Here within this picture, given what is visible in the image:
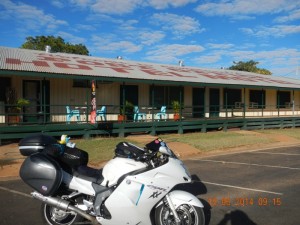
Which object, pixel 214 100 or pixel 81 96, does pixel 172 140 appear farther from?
pixel 214 100

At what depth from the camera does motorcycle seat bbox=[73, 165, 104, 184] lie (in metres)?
4.17

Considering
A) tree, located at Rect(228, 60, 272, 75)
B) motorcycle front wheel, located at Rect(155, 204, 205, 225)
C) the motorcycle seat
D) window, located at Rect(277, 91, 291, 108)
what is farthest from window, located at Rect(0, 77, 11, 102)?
tree, located at Rect(228, 60, 272, 75)

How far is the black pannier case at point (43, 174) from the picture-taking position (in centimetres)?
400

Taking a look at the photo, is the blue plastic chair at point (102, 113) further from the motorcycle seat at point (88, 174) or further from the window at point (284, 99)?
the window at point (284, 99)

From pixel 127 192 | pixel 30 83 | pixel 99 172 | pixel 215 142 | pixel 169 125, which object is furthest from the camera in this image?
pixel 169 125

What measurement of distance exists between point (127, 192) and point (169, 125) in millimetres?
12473

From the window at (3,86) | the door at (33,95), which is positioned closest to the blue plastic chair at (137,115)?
the door at (33,95)

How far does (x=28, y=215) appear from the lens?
505 cm

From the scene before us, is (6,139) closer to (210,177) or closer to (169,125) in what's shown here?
(169,125)

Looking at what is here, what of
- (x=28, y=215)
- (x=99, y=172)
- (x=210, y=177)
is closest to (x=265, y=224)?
(x=99, y=172)

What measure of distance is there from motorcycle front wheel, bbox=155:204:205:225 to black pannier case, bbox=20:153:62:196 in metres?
1.32

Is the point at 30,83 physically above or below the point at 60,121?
above

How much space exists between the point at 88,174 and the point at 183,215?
52.0 inches

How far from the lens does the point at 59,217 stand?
4.53 metres
